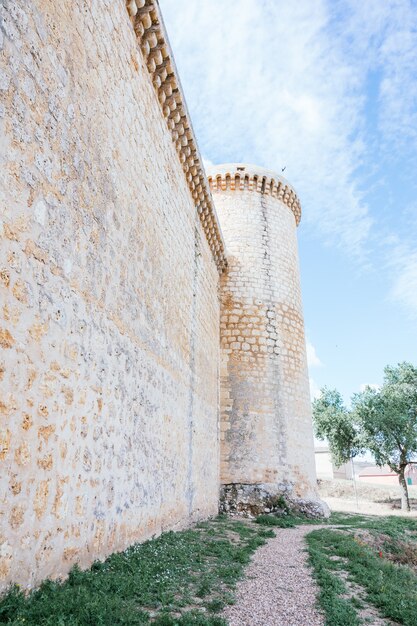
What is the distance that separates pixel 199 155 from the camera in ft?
29.4

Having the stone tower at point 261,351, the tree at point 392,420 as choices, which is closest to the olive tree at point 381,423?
the tree at point 392,420

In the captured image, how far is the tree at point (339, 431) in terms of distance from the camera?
74.4 feet

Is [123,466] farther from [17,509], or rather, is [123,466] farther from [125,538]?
[17,509]

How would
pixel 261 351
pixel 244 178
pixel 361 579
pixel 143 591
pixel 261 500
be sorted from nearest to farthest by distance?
pixel 143 591, pixel 361 579, pixel 261 500, pixel 261 351, pixel 244 178

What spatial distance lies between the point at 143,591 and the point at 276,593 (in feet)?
4.43

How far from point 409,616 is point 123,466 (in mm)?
2950

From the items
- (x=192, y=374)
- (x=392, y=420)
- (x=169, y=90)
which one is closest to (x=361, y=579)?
(x=192, y=374)

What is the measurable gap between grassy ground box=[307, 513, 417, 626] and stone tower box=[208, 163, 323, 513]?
3.40 m

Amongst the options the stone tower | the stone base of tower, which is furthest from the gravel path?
the stone tower

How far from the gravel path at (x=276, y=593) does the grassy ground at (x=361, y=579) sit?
0.14m

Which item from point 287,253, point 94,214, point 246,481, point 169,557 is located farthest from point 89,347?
point 287,253

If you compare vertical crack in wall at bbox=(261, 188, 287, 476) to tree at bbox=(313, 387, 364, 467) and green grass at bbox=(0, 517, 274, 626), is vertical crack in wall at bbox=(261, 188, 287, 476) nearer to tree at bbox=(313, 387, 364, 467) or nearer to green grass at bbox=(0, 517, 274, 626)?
green grass at bbox=(0, 517, 274, 626)

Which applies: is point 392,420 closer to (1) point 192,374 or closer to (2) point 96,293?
(1) point 192,374

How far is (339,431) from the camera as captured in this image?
75.6 feet
